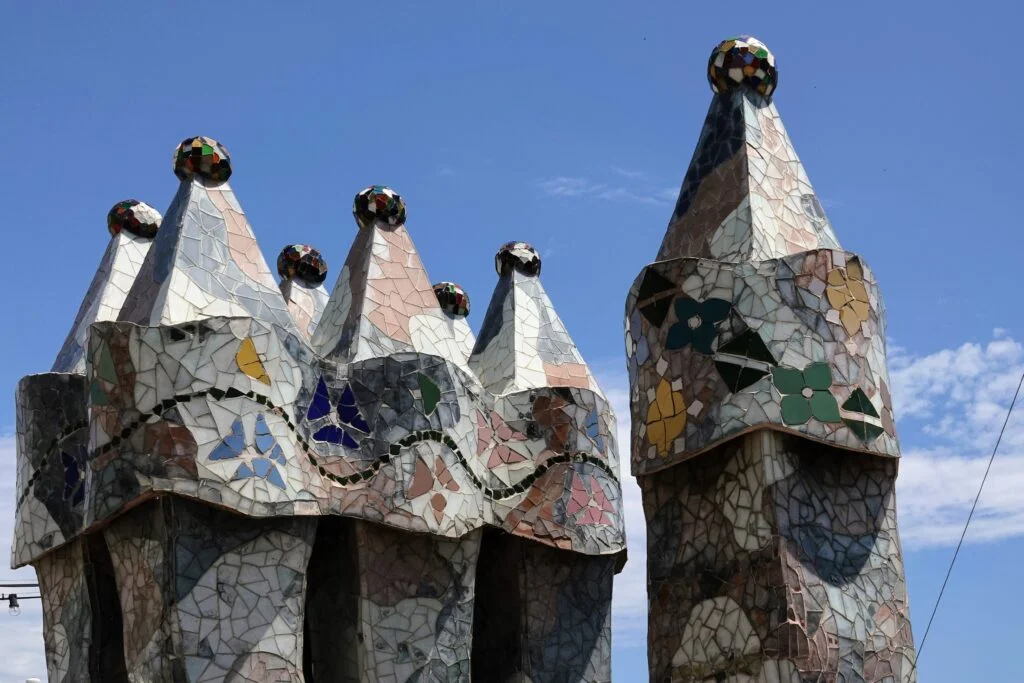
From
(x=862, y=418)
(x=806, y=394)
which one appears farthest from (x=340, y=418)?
(x=862, y=418)

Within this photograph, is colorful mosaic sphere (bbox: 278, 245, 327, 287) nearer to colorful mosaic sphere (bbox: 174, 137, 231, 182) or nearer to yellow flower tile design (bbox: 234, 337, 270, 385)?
colorful mosaic sphere (bbox: 174, 137, 231, 182)

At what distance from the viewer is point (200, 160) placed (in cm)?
1427

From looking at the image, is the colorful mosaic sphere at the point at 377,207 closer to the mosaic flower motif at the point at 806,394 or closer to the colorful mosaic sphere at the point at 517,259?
the colorful mosaic sphere at the point at 517,259

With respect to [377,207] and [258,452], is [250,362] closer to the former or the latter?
[258,452]

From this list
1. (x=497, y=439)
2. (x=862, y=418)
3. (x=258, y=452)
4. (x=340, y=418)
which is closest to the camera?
(x=862, y=418)

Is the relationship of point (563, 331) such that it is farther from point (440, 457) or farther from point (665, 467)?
point (665, 467)

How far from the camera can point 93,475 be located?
13.1m

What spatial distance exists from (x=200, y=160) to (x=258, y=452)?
3044 millimetres

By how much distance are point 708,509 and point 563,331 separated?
6768 mm

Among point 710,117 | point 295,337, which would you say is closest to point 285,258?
point 295,337

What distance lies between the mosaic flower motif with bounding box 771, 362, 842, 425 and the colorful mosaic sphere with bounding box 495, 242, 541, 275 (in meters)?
7.26

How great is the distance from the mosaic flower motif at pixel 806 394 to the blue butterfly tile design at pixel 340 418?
4.81 m

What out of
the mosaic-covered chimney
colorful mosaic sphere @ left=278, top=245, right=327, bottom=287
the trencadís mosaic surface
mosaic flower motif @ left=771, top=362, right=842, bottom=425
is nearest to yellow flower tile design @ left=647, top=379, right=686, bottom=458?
the mosaic-covered chimney

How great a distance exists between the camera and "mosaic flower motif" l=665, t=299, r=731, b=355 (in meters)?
10.6
